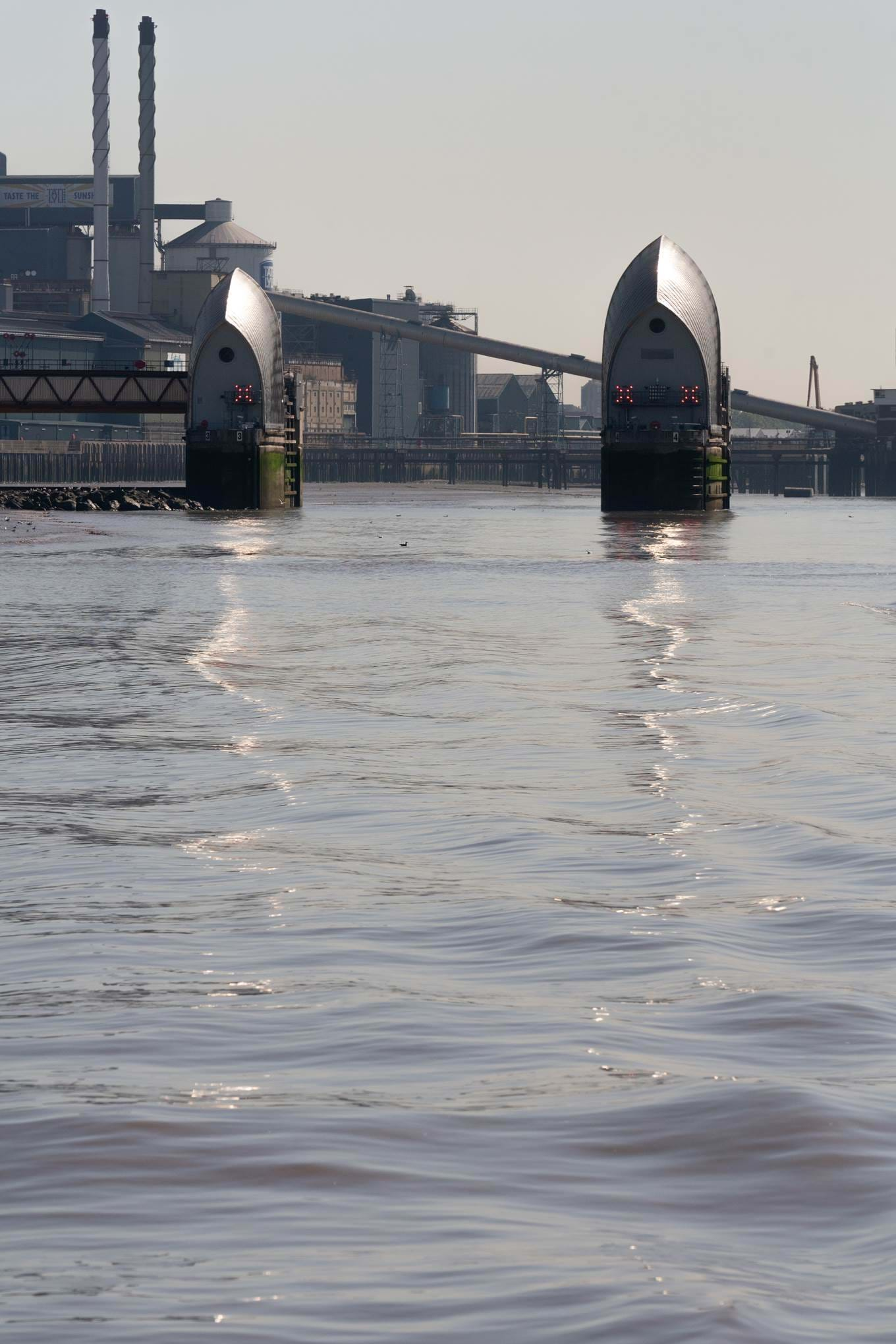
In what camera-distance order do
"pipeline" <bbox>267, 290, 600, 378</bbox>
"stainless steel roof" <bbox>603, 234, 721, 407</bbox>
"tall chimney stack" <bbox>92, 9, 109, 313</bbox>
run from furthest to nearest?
"pipeline" <bbox>267, 290, 600, 378</bbox>
"tall chimney stack" <bbox>92, 9, 109, 313</bbox>
"stainless steel roof" <bbox>603, 234, 721, 407</bbox>

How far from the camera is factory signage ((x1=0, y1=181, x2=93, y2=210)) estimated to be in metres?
197

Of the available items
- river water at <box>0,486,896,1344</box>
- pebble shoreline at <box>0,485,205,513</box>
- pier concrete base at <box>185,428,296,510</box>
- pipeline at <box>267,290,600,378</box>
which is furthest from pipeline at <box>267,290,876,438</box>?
river water at <box>0,486,896,1344</box>

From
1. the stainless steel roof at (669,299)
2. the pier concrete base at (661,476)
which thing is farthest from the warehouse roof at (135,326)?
the pier concrete base at (661,476)

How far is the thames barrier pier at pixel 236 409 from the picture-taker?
4122 inches

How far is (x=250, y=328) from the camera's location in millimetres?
108875

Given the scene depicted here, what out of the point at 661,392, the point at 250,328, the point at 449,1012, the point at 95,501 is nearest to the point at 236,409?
the point at 250,328

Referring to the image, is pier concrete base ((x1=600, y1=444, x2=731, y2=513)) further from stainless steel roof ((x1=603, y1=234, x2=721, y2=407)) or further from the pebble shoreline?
the pebble shoreline

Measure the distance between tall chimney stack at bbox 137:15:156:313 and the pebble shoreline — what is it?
6045cm

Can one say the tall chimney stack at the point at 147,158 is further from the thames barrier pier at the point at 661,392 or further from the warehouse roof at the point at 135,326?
the thames barrier pier at the point at 661,392

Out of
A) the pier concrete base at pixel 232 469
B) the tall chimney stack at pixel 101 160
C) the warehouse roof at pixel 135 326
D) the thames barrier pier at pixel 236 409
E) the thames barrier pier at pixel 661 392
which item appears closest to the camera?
the thames barrier pier at pixel 661 392

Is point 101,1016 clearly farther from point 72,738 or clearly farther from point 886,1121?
point 72,738

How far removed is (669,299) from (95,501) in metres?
33.5

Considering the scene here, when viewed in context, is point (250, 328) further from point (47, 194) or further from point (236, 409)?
point (47, 194)

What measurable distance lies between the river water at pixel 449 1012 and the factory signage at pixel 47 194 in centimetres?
18075
